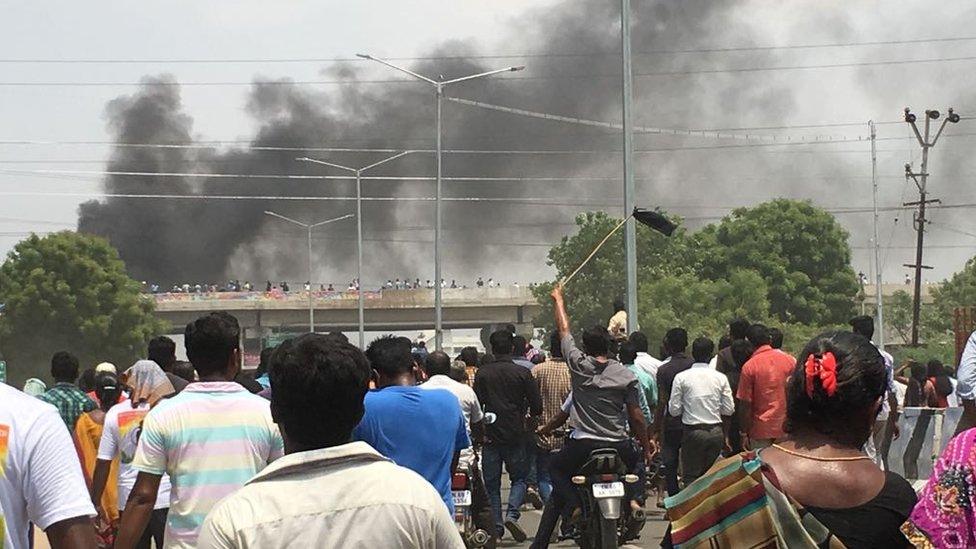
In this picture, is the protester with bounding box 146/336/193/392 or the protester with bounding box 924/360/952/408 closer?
the protester with bounding box 146/336/193/392

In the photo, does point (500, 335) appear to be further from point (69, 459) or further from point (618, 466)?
point (69, 459)

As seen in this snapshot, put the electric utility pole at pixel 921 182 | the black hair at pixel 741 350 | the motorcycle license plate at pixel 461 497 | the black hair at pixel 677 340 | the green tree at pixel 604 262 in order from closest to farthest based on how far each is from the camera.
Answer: the motorcycle license plate at pixel 461 497, the black hair at pixel 741 350, the black hair at pixel 677 340, the electric utility pole at pixel 921 182, the green tree at pixel 604 262

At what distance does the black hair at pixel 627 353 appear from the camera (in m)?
15.8

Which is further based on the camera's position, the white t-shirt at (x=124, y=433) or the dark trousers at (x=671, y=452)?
the dark trousers at (x=671, y=452)

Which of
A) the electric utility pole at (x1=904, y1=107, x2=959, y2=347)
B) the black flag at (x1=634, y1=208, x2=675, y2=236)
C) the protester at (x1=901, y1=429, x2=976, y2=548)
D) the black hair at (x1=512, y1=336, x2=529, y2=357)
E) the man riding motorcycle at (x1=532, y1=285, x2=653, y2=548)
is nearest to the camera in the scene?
the protester at (x1=901, y1=429, x2=976, y2=548)

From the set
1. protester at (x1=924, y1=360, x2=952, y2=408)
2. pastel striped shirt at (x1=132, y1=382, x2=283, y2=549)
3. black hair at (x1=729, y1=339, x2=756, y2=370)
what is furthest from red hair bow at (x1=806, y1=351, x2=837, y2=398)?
protester at (x1=924, y1=360, x2=952, y2=408)

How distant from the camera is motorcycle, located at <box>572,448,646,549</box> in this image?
37.1ft

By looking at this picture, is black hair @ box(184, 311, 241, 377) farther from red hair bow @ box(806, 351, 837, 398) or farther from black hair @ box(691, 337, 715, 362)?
black hair @ box(691, 337, 715, 362)

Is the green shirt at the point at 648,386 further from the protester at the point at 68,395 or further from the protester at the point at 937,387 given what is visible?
the protester at the point at 937,387

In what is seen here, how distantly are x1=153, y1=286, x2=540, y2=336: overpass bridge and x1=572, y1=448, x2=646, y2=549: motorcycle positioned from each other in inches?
3401

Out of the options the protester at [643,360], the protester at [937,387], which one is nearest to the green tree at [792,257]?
the protester at [937,387]

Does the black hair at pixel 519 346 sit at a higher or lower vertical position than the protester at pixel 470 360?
higher

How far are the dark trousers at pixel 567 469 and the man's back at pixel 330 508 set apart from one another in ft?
25.9

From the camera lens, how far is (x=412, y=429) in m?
8.07
